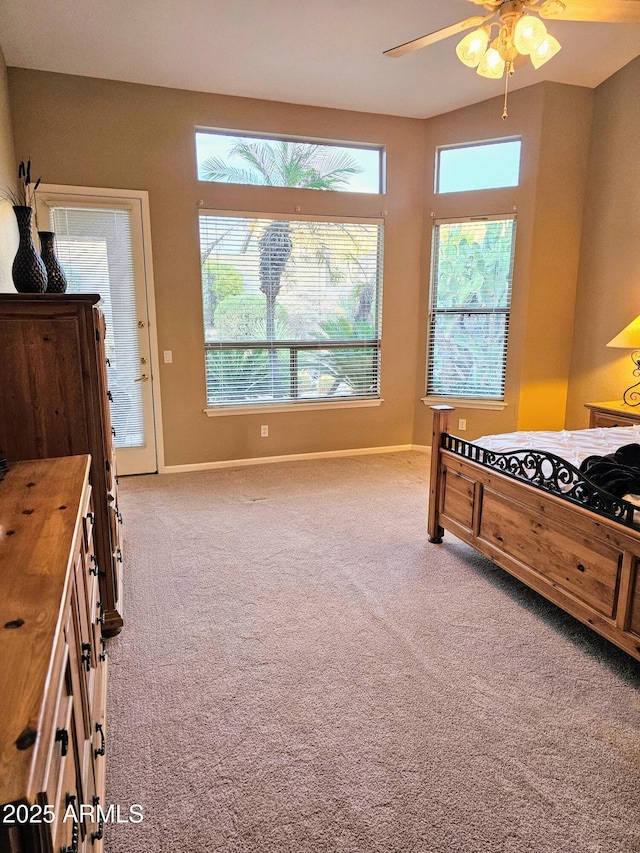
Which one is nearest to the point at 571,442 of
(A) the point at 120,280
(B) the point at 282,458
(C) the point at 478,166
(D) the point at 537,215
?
(D) the point at 537,215

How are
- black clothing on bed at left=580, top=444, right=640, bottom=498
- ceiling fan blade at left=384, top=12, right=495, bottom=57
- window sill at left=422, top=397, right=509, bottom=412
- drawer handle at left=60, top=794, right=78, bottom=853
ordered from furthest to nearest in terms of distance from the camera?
window sill at left=422, top=397, right=509, bottom=412 < ceiling fan blade at left=384, top=12, right=495, bottom=57 < black clothing on bed at left=580, top=444, right=640, bottom=498 < drawer handle at left=60, top=794, right=78, bottom=853

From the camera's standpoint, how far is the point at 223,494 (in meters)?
4.34

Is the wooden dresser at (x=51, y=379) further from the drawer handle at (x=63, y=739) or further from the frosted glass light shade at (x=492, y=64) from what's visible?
the frosted glass light shade at (x=492, y=64)

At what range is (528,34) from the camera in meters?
2.24

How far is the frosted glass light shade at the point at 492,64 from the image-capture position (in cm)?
246

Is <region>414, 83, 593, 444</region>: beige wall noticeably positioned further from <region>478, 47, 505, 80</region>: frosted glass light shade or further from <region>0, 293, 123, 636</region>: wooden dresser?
<region>0, 293, 123, 636</region>: wooden dresser

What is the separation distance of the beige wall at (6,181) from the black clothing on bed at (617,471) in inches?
125

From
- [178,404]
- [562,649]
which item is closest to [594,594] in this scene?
[562,649]

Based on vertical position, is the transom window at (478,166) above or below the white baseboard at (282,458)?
above

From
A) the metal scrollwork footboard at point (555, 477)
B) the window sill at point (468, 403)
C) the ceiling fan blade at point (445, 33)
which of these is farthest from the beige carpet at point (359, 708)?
the ceiling fan blade at point (445, 33)

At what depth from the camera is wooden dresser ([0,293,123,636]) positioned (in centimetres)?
207

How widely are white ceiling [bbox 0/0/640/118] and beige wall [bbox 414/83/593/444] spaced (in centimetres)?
21

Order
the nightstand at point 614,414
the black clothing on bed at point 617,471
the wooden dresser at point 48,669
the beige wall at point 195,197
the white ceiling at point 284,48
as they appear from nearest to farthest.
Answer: the wooden dresser at point 48,669
the black clothing on bed at point 617,471
the white ceiling at point 284,48
the nightstand at point 614,414
the beige wall at point 195,197

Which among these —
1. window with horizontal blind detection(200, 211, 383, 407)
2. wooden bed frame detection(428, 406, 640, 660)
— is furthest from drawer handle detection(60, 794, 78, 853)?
window with horizontal blind detection(200, 211, 383, 407)
